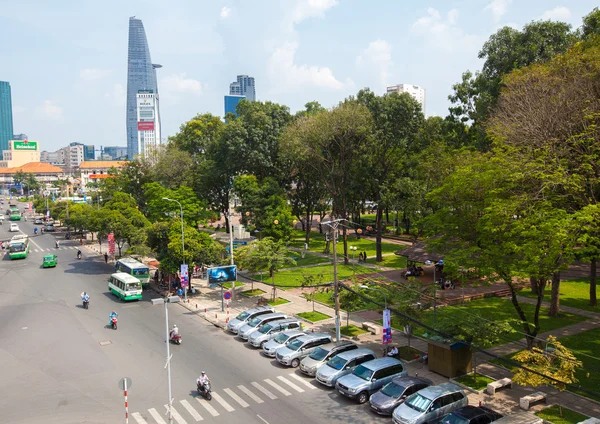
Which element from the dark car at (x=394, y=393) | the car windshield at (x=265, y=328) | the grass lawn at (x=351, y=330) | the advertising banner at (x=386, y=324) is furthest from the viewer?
the grass lawn at (x=351, y=330)

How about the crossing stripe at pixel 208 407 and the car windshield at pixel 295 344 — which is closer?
the crossing stripe at pixel 208 407

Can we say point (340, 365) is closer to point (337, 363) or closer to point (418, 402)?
point (337, 363)

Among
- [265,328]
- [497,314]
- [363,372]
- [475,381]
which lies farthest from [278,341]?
[497,314]

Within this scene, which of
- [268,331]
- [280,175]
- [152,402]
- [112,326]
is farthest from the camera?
[280,175]

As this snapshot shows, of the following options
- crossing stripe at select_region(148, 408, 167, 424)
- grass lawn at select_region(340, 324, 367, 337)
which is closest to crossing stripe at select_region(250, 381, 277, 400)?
crossing stripe at select_region(148, 408, 167, 424)

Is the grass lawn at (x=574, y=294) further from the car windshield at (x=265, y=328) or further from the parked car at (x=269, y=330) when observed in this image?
the car windshield at (x=265, y=328)

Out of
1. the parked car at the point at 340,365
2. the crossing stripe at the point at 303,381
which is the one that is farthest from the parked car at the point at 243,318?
the parked car at the point at 340,365

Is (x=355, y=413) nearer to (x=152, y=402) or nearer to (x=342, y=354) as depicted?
(x=342, y=354)

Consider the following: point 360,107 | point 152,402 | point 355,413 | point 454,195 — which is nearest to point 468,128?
point 360,107
